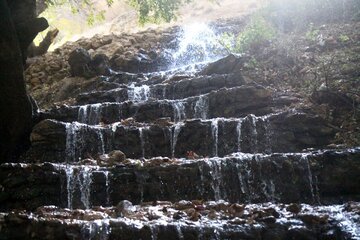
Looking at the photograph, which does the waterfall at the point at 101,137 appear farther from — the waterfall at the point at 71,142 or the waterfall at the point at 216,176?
the waterfall at the point at 216,176

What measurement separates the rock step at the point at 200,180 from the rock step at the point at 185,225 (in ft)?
4.50

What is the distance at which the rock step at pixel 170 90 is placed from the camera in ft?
35.8

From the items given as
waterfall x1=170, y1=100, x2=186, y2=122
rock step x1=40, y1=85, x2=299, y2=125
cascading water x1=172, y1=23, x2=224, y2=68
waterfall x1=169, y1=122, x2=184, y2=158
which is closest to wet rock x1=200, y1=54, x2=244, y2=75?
rock step x1=40, y1=85, x2=299, y2=125

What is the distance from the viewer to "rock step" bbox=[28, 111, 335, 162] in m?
8.58

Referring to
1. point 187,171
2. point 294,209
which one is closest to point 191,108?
point 187,171

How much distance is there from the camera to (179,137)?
28.5 ft

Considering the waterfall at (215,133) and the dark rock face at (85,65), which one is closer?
the waterfall at (215,133)

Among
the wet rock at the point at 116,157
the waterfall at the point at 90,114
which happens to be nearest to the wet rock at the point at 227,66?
the waterfall at the point at 90,114

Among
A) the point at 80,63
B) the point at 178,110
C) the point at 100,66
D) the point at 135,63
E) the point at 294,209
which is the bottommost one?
the point at 294,209

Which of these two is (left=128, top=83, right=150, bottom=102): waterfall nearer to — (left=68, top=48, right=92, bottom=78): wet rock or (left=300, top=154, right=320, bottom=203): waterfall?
(left=68, top=48, right=92, bottom=78): wet rock

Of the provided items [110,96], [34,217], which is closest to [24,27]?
[110,96]

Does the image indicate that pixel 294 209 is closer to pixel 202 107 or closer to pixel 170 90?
pixel 202 107

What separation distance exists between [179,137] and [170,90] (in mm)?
3095

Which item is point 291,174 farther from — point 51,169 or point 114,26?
point 114,26
